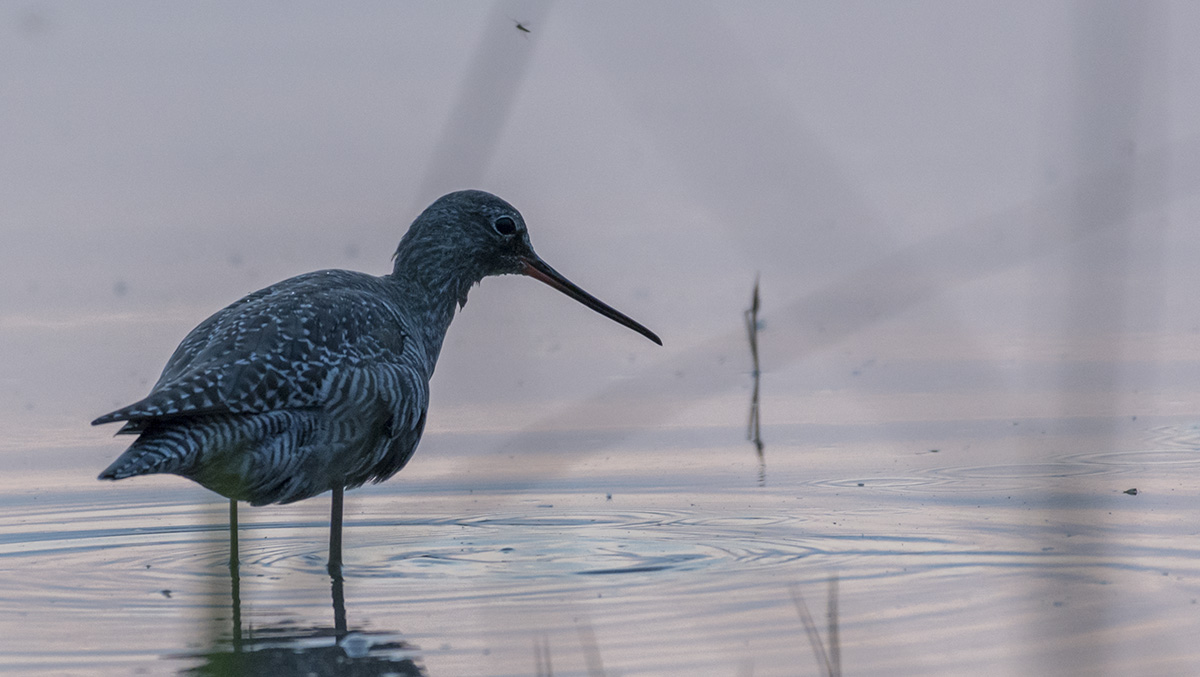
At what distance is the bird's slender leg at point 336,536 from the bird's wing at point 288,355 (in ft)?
1.39

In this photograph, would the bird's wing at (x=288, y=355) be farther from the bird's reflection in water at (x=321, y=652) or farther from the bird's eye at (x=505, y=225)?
the bird's eye at (x=505, y=225)

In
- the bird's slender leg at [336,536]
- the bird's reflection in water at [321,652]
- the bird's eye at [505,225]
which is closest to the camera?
the bird's reflection in water at [321,652]

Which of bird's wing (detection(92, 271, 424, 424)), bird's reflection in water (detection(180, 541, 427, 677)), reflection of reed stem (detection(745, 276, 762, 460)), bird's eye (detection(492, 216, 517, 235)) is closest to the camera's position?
bird's reflection in water (detection(180, 541, 427, 677))

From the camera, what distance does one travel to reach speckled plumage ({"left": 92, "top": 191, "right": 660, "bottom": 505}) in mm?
5133

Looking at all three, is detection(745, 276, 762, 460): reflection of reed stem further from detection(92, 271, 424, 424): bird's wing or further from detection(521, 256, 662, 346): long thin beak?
detection(92, 271, 424, 424): bird's wing

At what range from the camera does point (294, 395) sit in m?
5.55

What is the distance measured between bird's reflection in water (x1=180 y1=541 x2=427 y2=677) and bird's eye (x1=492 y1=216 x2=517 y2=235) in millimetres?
2651

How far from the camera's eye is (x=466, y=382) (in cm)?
909

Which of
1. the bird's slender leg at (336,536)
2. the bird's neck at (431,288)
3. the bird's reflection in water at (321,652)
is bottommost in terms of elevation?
the bird's reflection in water at (321,652)

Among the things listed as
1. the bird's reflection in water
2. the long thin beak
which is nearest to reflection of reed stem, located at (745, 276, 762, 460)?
the long thin beak

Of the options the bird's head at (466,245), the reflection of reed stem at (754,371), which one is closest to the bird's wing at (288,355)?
the bird's head at (466,245)

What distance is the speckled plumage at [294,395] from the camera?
5.13 metres

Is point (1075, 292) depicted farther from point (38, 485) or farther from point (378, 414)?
point (38, 485)

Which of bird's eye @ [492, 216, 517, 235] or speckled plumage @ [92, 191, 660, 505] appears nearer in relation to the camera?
speckled plumage @ [92, 191, 660, 505]
